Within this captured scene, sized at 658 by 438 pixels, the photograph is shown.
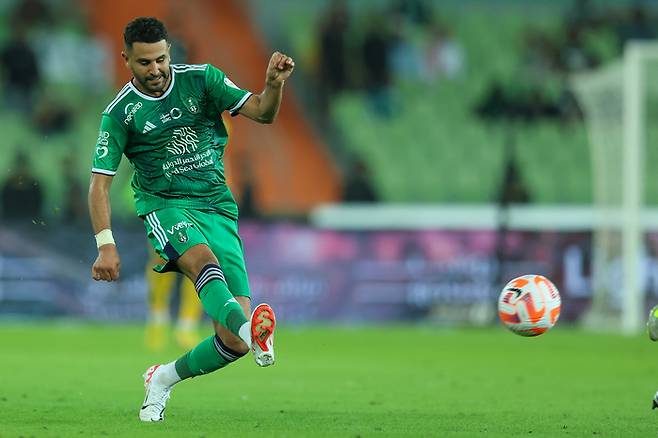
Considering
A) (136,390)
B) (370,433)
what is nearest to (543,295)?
(370,433)

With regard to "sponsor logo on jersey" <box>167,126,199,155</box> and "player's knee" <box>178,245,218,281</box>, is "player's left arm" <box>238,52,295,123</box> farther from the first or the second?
"player's knee" <box>178,245,218,281</box>

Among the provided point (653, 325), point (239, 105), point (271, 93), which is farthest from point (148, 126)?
point (653, 325)

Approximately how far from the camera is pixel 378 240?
1802 cm

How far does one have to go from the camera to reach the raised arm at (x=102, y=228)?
645cm

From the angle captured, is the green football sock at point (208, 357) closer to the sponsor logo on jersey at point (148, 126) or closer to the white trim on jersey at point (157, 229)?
the white trim on jersey at point (157, 229)

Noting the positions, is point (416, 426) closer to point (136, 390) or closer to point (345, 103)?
point (136, 390)

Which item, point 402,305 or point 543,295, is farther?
point 402,305

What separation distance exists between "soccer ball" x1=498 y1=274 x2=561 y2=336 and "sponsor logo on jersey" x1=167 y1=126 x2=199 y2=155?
6.15ft

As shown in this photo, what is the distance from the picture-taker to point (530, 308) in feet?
23.5

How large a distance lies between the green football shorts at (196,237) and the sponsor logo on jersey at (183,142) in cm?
31

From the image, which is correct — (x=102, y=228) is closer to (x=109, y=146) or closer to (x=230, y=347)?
(x=109, y=146)

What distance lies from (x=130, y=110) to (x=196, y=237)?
0.74m

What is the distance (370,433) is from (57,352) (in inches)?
278

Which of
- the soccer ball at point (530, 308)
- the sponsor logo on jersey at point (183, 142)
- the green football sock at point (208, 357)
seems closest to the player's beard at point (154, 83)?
the sponsor logo on jersey at point (183, 142)
